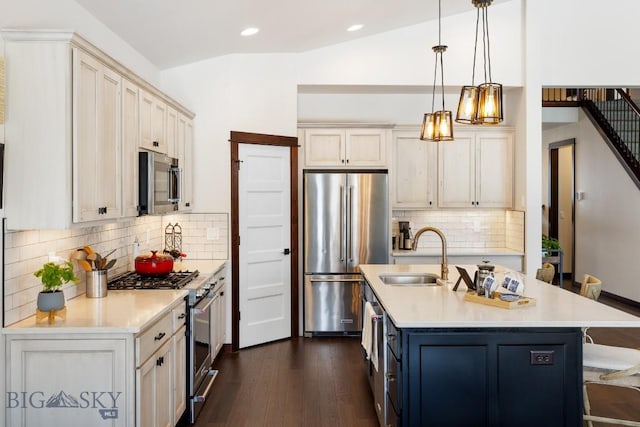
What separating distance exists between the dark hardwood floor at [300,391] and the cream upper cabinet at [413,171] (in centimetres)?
191

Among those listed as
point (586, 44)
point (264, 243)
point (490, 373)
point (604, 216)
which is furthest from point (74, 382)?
point (604, 216)

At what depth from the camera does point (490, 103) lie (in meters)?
3.18

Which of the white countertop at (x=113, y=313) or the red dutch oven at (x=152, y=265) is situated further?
the red dutch oven at (x=152, y=265)

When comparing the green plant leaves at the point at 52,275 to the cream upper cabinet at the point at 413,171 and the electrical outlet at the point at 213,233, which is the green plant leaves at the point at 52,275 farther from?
the cream upper cabinet at the point at 413,171

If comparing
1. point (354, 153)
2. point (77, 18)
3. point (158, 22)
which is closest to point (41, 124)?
point (77, 18)

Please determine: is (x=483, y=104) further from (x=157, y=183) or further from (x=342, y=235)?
(x=342, y=235)

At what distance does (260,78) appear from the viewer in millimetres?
5922

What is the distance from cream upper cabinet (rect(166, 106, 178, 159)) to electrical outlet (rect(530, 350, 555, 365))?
127 inches

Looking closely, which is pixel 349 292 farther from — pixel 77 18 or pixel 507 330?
pixel 77 18

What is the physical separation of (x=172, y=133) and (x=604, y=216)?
6847 millimetres

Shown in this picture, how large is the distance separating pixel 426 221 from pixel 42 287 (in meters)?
4.83

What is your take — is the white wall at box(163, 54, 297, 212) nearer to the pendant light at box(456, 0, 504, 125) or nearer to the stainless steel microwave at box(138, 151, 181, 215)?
the stainless steel microwave at box(138, 151, 181, 215)

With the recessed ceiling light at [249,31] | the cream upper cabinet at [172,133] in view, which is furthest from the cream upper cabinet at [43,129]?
the recessed ceiling light at [249,31]

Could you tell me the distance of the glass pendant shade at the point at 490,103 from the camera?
10.4 ft
